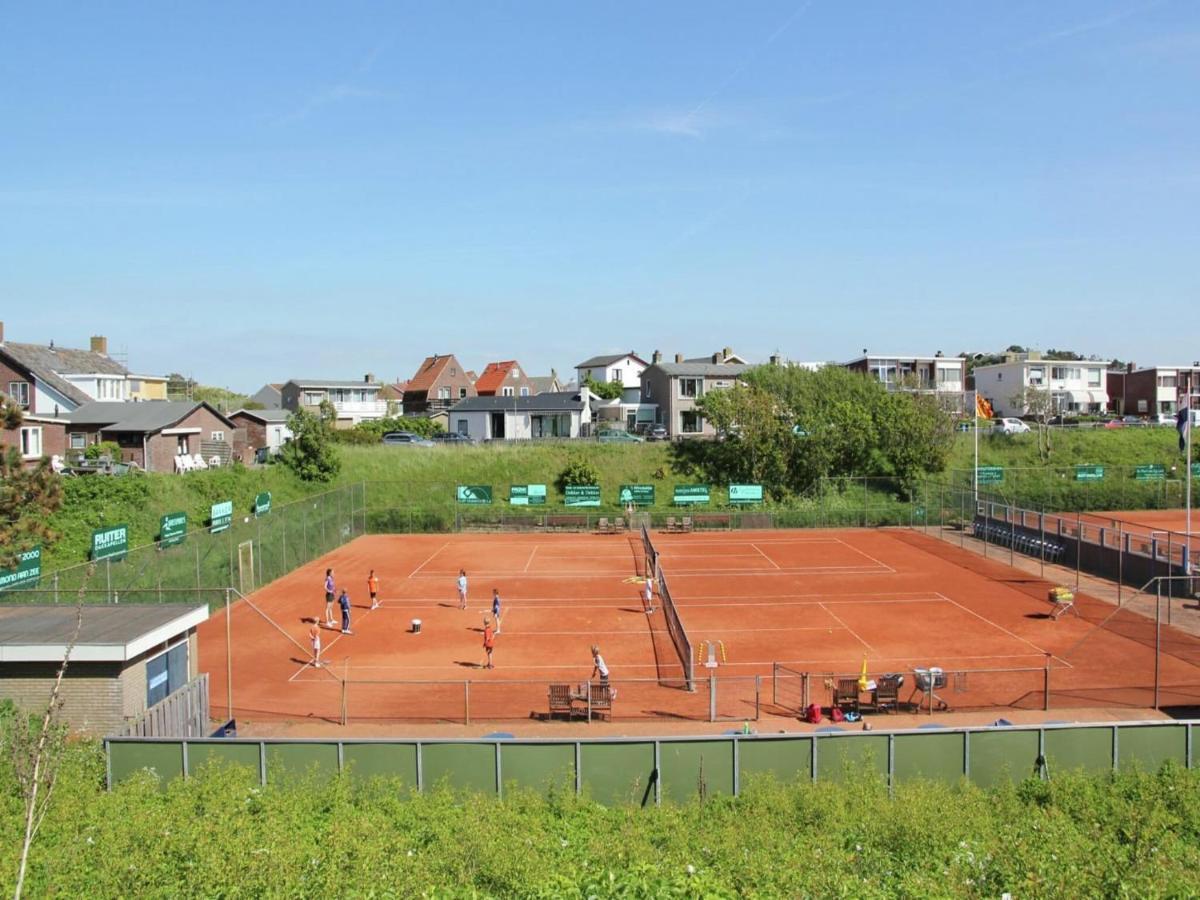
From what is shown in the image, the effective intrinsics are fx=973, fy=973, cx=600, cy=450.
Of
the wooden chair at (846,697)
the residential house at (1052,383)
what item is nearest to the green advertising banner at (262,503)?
the wooden chair at (846,697)

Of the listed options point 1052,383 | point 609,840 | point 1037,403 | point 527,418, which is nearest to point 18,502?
Result: point 609,840

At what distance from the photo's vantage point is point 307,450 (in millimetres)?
55781

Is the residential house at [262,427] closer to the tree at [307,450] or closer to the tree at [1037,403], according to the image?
the tree at [307,450]

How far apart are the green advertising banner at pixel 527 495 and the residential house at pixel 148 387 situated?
38.3 metres

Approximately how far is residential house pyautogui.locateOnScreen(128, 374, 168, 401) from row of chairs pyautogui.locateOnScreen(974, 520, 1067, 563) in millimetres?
64166

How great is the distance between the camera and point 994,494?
54500mm

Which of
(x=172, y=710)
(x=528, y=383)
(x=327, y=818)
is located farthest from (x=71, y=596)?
(x=528, y=383)

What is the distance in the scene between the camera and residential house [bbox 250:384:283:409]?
333 ft

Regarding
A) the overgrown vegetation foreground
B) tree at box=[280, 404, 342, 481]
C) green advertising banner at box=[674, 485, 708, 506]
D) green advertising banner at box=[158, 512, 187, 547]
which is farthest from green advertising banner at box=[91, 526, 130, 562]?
green advertising banner at box=[674, 485, 708, 506]

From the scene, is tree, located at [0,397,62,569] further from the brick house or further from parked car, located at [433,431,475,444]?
parked car, located at [433,431,475,444]

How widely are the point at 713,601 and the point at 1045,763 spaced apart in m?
19.5

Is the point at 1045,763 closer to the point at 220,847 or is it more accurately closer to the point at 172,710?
the point at 220,847

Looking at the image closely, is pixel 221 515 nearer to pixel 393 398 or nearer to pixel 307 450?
pixel 307 450

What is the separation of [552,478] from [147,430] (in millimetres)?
24453
